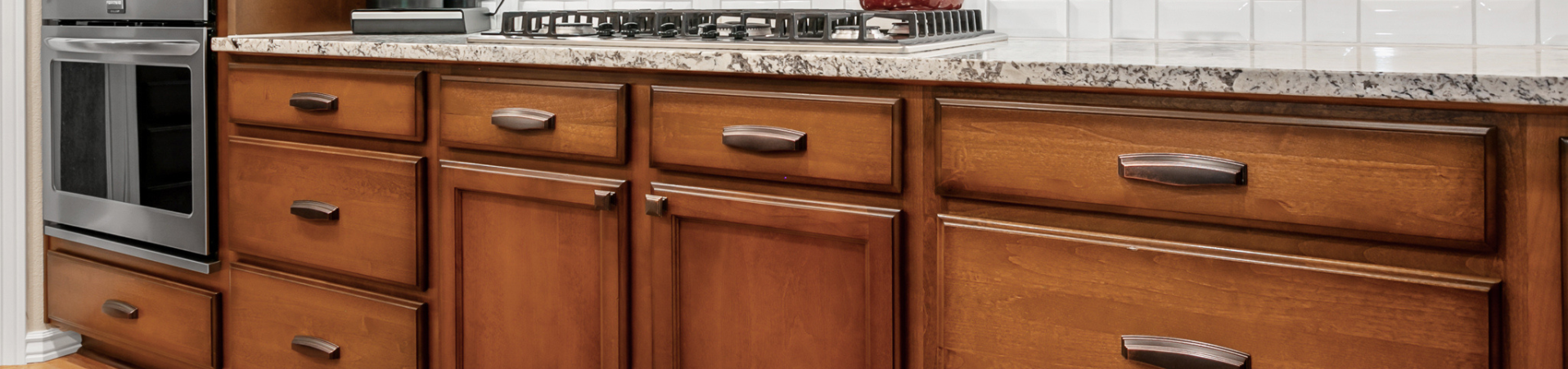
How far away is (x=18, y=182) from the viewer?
88.0 inches

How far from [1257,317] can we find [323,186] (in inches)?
55.7

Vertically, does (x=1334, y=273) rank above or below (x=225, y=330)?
above

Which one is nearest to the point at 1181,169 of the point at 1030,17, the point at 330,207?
the point at 1030,17

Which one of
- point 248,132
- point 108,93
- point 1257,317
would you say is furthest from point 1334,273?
point 108,93

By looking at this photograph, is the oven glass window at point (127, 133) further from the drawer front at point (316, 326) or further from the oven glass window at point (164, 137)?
the drawer front at point (316, 326)

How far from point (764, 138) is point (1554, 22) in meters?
1.11

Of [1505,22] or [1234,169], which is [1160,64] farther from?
[1505,22]

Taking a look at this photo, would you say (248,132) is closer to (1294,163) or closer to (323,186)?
(323,186)

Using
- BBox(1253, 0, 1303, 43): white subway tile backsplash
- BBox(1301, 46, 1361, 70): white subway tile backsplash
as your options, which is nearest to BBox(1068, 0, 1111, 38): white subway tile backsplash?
BBox(1253, 0, 1303, 43): white subway tile backsplash

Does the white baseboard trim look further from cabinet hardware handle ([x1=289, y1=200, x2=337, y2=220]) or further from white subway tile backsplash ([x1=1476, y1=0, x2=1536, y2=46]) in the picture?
white subway tile backsplash ([x1=1476, y1=0, x2=1536, y2=46])

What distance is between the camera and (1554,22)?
1.48 metres

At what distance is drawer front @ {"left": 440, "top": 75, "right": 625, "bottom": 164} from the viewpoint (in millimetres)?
1426

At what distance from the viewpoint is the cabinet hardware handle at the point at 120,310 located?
2109 mm

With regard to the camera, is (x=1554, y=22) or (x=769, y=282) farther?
(x=1554, y=22)
